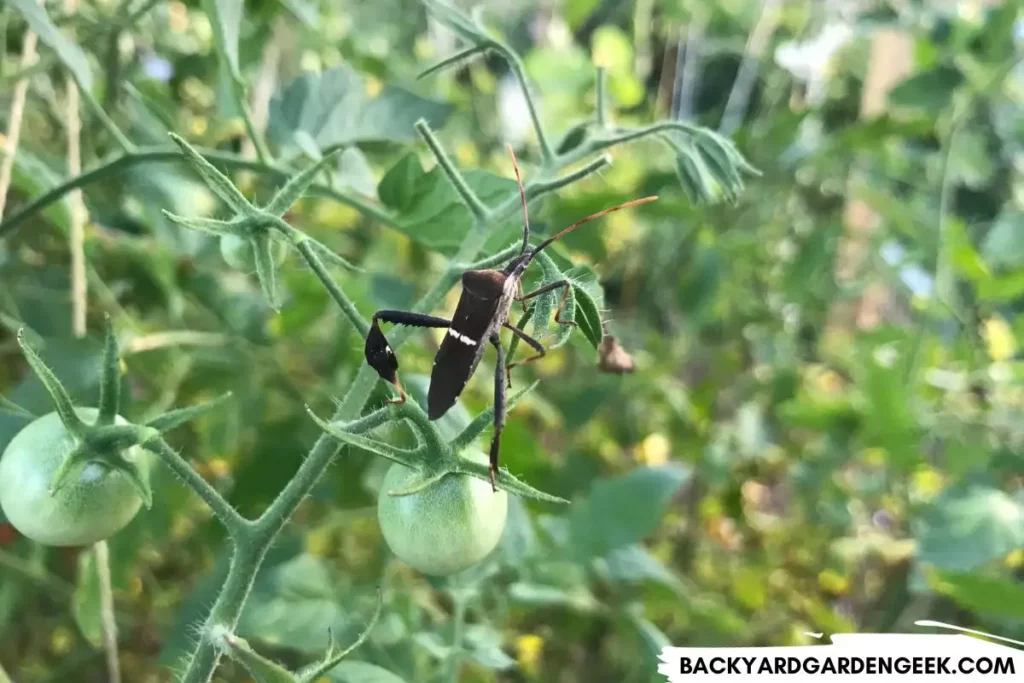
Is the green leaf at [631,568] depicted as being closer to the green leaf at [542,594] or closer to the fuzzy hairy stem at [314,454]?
the green leaf at [542,594]

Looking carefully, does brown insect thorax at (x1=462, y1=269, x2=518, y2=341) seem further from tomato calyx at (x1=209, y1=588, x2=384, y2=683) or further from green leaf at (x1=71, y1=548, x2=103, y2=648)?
green leaf at (x1=71, y1=548, x2=103, y2=648)

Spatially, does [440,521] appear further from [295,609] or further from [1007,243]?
[1007,243]

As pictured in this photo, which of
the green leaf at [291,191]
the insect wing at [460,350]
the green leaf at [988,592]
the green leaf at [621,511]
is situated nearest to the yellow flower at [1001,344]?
the green leaf at [988,592]

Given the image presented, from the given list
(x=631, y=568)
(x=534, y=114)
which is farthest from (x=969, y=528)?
(x=534, y=114)

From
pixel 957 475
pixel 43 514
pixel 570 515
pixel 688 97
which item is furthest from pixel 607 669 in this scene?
pixel 688 97

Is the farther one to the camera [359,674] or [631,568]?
[631,568]

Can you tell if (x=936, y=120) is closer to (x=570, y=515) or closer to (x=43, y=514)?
(x=570, y=515)
